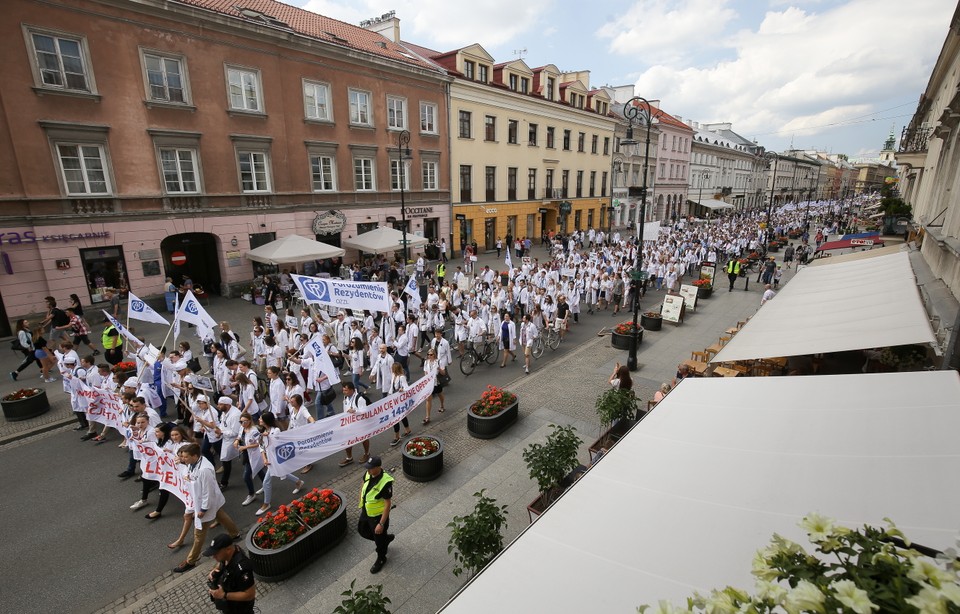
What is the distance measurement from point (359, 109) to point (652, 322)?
20.9m

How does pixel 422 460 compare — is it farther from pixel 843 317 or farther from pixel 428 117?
pixel 428 117

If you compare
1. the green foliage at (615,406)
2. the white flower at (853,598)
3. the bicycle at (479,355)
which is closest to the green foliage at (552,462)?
the green foliage at (615,406)

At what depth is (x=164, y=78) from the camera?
63.1 feet

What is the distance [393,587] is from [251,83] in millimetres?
24109

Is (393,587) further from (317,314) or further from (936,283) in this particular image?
(936,283)

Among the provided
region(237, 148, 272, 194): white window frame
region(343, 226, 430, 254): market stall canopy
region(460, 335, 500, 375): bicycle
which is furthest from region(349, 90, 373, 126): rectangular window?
region(460, 335, 500, 375): bicycle

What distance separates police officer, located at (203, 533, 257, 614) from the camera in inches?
188

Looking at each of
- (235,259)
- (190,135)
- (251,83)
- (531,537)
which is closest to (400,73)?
(251,83)

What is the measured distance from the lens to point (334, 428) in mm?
8180

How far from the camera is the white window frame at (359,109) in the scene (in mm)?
26094

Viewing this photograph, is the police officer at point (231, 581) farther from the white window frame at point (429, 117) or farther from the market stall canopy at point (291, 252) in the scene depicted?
the white window frame at point (429, 117)

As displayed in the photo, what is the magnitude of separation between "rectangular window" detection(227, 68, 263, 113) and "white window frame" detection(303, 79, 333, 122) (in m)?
2.50

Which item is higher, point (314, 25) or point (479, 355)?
point (314, 25)

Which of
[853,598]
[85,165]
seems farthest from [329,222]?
[853,598]
